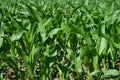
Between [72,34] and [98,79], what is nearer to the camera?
[98,79]

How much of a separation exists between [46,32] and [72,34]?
0.90ft

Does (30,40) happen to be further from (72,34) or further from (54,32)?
(72,34)

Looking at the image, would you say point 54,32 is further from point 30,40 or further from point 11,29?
point 11,29

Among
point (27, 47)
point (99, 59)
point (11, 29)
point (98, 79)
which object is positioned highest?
point (11, 29)

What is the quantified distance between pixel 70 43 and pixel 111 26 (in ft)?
1.58

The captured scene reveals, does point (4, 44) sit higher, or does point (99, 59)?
point (4, 44)

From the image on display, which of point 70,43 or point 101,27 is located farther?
point 70,43

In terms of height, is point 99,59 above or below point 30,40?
below

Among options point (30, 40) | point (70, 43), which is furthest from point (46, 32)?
point (70, 43)

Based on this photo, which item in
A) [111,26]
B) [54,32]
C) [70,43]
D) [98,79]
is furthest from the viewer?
[70,43]

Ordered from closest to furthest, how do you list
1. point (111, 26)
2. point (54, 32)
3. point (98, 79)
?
point (98, 79)
point (54, 32)
point (111, 26)

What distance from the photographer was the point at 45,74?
223 centimetres

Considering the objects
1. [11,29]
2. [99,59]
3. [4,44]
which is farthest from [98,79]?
[11,29]

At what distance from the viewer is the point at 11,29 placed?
3.05 metres
